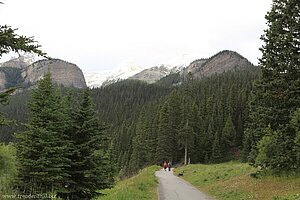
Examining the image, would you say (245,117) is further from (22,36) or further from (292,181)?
(22,36)

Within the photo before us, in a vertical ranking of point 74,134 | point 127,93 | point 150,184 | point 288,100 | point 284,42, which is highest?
point 127,93

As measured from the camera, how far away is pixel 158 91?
640ft

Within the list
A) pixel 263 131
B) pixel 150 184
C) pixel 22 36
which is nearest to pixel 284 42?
pixel 263 131

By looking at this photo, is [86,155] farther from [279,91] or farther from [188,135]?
[188,135]

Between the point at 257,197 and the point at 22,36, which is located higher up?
the point at 22,36

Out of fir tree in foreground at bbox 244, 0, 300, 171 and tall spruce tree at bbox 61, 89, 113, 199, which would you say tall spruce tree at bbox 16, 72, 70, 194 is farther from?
fir tree in foreground at bbox 244, 0, 300, 171

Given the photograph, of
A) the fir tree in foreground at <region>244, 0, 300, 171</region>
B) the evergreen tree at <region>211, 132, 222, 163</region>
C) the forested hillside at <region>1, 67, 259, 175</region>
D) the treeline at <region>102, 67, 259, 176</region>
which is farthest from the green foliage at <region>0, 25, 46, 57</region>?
the evergreen tree at <region>211, 132, 222, 163</region>

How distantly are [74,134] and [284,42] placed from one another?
44.4ft

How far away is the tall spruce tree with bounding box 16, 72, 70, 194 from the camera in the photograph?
709 inches

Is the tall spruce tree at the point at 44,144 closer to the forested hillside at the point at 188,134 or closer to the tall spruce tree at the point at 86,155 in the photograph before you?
the tall spruce tree at the point at 86,155

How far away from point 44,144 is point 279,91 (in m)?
13.6

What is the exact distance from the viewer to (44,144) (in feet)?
62.0

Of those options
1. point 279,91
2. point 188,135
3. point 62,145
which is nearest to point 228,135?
point 188,135

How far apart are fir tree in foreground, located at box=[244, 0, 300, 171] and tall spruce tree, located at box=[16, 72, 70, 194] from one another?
36.4ft
